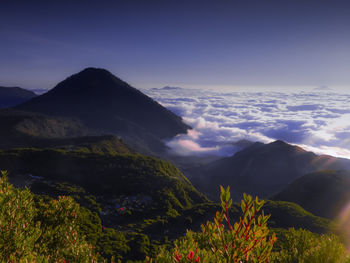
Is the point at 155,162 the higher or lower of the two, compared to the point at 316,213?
higher

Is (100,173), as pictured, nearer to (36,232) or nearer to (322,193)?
(36,232)

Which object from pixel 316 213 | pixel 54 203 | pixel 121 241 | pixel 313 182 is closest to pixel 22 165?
pixel 121 241

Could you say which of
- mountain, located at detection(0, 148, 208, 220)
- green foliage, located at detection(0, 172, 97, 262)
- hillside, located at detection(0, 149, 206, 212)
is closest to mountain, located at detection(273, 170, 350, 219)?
mountain, located at detection(0, 148, 208, 220)

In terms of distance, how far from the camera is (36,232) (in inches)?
409

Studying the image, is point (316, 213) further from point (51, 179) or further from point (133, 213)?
point (51, 179)

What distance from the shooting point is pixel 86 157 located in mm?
106812

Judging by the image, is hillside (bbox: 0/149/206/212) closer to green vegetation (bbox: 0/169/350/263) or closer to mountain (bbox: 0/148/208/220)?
mountain (bbox: 0/148/208/220)

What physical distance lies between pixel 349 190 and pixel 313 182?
20.1 meters

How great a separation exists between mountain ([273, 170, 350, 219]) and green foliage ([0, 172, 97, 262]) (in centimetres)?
13178

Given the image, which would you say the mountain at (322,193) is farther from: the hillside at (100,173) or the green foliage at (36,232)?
the green foliage at (36,232)

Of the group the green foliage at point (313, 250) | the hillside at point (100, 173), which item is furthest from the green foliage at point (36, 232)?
the hillside at point (100, 173)

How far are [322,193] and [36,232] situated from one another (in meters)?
154

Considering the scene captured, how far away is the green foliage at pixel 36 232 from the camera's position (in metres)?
9.34

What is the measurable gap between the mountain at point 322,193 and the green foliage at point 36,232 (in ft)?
432
